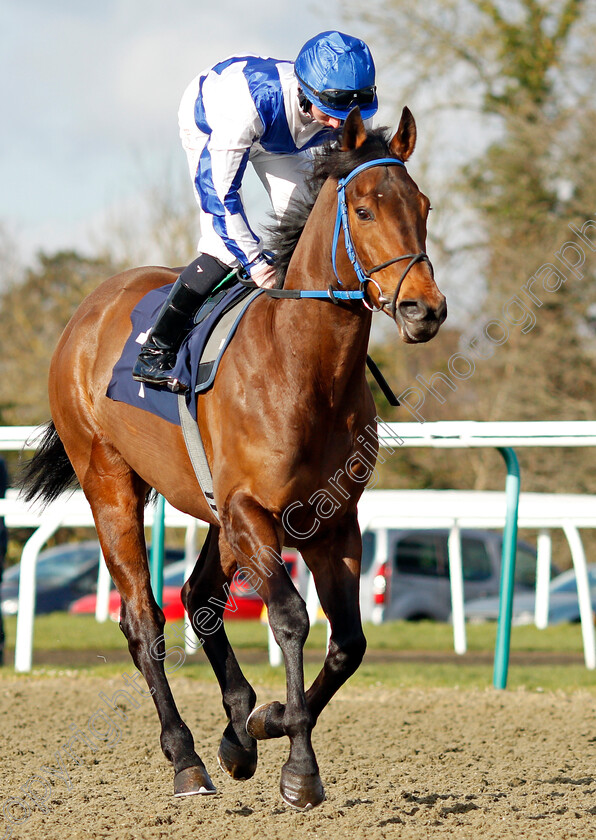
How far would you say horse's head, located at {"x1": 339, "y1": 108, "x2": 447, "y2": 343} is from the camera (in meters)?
3.02

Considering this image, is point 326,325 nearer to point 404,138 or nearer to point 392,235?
point 392,235

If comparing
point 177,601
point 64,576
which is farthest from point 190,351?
point 64,576

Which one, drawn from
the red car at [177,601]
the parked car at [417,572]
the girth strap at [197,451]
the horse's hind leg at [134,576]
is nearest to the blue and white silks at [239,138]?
Result: the girth strap at [197,451]

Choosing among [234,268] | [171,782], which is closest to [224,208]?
[234,268]

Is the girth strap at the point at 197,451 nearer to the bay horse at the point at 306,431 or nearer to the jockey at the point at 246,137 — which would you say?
the bay horse at the point at 306,431

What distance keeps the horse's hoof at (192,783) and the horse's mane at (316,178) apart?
1.73m

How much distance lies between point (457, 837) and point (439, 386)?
55.8ft

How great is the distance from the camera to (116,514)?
15.1 feet

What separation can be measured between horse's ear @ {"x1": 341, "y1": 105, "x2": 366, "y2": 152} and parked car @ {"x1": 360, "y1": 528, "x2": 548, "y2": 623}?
9021 millimetres

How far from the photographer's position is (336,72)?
11.8 feet

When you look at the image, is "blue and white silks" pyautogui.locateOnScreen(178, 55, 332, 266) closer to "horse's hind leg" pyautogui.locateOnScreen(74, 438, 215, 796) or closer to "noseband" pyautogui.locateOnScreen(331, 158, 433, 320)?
"noseband" pyautogui.locateOnScreen(331, 158, 433, 320)

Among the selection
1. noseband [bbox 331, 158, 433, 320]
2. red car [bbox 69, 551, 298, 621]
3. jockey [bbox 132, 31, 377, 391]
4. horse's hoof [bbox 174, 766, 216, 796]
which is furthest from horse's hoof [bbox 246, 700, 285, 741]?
red car [bbox 69, 551, 298, 621]

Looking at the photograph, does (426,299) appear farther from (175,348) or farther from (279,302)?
(175,348)

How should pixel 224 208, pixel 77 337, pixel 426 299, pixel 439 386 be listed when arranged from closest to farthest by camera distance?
1. pixel 426 299
2. pixel 224 208
3. pixel 77 337
4. pixel 439 386
